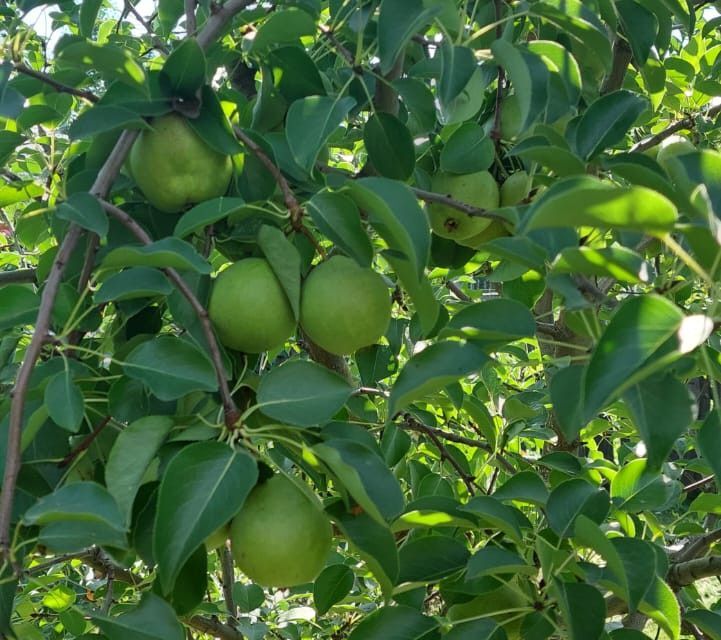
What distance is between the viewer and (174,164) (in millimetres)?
1085

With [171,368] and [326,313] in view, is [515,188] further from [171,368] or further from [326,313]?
[171,368]

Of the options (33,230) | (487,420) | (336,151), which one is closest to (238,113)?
(33,230)

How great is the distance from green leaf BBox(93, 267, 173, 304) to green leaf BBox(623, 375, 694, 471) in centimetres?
51

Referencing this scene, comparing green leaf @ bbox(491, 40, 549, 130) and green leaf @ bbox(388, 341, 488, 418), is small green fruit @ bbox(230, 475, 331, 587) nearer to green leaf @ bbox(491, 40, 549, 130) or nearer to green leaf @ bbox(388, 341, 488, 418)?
green leaf @ bbox(388, 341, 488, 418)

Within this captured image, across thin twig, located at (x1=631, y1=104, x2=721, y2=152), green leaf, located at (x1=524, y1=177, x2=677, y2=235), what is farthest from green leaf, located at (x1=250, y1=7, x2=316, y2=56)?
thin twig, located at (x1=631, y1=104, x2=721, y2=152)

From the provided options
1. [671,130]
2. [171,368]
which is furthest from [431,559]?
[671,130]

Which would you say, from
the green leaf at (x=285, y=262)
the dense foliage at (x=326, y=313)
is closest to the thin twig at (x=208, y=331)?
the dense foliage at (x=326, y=313)

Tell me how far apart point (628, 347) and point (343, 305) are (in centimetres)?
40

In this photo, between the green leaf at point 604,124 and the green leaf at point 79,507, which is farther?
the green leaf at point 604,124

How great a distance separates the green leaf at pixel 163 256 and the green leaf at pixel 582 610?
559 millimetres

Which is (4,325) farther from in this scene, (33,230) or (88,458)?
(33,230)

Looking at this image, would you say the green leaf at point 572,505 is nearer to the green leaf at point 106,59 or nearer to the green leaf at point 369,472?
the green leaf at point 369,472

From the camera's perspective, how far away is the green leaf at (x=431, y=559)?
1.15 m

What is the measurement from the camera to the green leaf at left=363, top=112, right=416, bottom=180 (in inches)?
47.1
